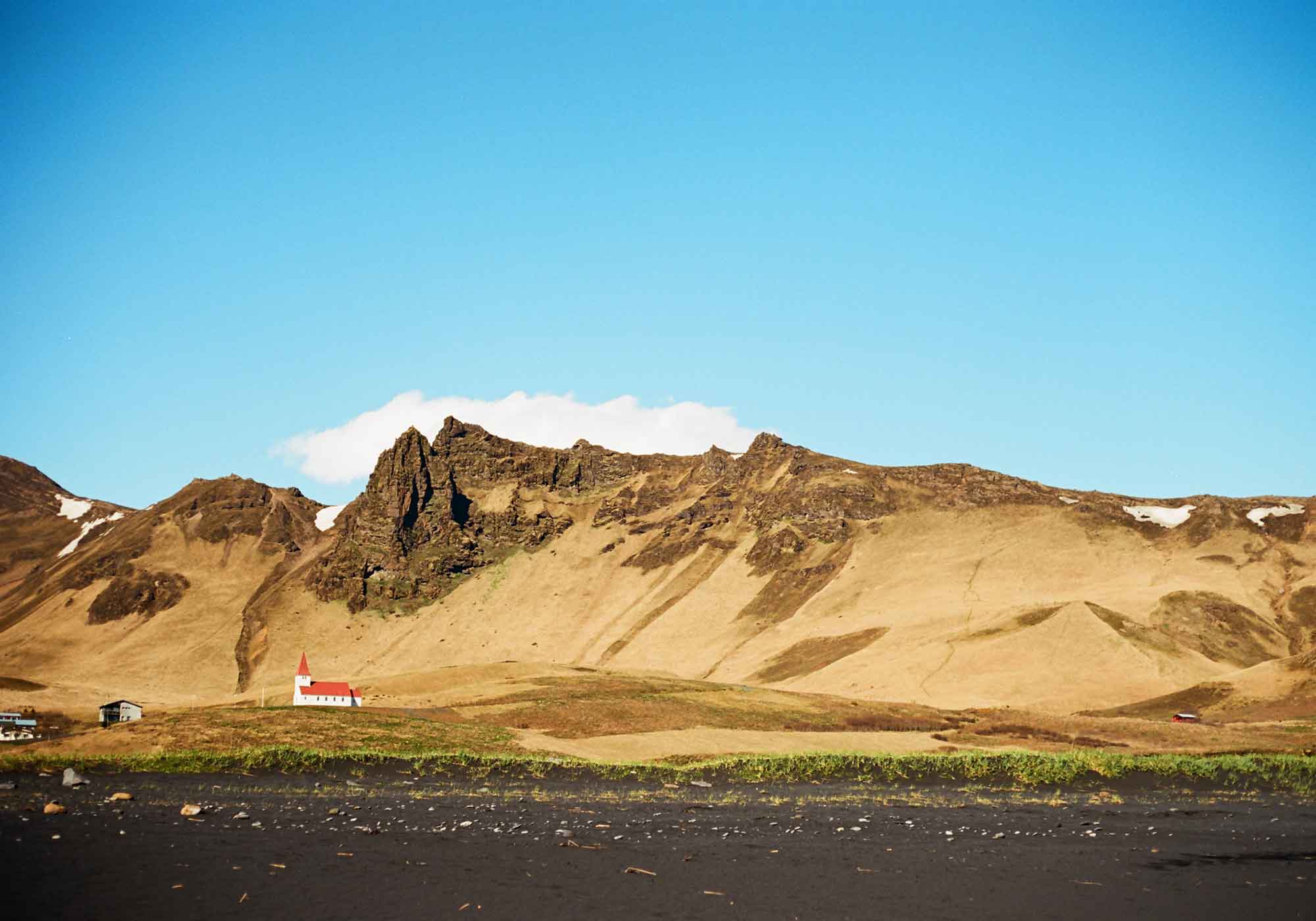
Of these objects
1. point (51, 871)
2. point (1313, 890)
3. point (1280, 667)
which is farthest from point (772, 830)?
point (1280, 667)

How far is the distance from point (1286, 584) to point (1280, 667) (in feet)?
235

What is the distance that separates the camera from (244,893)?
21.1m

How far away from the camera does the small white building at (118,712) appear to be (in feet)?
285

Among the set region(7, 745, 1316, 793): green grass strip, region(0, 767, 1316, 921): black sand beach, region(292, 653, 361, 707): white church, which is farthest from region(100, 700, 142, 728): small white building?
region(0, 767, 1316, 921): black sand beach

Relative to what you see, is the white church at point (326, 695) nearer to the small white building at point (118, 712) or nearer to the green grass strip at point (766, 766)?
the small white building at point (118, 712)

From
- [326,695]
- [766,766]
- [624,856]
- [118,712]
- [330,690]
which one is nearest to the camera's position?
[624,856]

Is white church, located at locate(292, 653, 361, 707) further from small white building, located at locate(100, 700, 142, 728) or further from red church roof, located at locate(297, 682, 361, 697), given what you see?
small white building, located at locate(100, 700, 142, 728)

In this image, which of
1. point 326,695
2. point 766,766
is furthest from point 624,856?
point 326,695

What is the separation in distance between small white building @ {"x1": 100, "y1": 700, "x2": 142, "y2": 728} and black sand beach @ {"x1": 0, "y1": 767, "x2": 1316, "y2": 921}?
50.0 m

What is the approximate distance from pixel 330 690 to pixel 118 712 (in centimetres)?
A: 1984

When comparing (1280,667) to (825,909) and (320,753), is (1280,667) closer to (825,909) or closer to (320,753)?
(320,753)

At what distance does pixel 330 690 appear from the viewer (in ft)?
340

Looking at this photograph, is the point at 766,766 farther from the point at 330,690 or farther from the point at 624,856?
the point at 330,690

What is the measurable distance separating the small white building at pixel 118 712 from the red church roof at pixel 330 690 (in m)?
16.6
